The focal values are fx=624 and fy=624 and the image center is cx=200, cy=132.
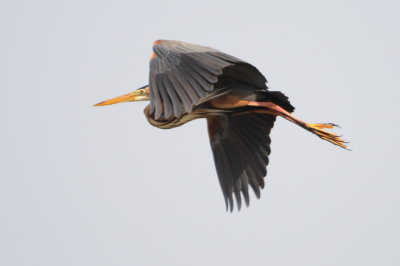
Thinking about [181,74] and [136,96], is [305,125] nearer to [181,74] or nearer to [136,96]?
[181,74]

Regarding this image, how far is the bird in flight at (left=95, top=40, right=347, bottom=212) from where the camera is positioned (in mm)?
5473

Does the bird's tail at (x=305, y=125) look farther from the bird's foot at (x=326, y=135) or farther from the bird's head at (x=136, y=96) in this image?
the bird's head at (x=136, y=96)

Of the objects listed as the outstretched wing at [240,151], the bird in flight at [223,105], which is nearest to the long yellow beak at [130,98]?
the bird in flight at [223,105]

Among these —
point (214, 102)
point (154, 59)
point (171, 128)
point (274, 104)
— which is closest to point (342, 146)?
point (274, 104)

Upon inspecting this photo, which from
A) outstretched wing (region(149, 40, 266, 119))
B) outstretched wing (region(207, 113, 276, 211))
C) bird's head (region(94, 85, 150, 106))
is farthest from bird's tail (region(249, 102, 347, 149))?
bird's head (region(94, 85, 150, 106))

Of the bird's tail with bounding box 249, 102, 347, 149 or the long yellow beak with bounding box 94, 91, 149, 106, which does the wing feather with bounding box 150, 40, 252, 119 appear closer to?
the bird's tail with bounding box 249, 102, 347, 149

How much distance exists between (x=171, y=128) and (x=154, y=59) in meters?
1.40

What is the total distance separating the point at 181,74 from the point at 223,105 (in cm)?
121

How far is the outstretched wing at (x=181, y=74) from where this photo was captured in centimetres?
539

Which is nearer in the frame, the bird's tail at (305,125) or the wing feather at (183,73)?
the wing feather at (183,73)

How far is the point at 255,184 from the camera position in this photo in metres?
7.49

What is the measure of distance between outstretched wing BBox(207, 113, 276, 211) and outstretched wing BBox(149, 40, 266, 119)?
155 centimetres

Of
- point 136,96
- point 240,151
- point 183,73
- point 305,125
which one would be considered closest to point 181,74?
point 183,73

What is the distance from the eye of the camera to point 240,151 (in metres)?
7.48
